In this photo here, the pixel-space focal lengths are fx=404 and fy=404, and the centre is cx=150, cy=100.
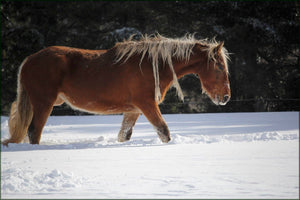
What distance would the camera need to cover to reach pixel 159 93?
17.0ft

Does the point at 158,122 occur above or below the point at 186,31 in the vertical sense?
above

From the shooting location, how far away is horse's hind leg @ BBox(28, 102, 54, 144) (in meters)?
5.19

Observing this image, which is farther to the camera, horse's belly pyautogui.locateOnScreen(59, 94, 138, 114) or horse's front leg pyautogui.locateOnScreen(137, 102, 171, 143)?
horse's belly pyautogui.locateOnScreen(59, 94, 138, 114)

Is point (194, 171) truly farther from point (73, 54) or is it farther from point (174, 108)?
point (174, 108)

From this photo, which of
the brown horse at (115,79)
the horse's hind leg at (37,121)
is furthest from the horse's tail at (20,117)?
the horse's hind leg at (37,121)

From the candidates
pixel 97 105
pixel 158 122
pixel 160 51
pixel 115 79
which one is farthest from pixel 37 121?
pixel 160 51

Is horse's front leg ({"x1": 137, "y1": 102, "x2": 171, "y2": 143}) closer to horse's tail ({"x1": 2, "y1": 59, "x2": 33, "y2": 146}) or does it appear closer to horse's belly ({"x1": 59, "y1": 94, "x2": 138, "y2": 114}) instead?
horse's belly ({"x1": 59, "y1": 94, "x2": 138, "y2": 114})

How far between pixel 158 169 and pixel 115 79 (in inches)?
83.2

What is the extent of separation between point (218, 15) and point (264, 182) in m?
9.56

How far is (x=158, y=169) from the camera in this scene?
11.3 feet

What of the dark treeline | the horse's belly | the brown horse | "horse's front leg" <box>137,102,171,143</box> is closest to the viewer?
"horse's front leg" <box>137,102,171,143</box>

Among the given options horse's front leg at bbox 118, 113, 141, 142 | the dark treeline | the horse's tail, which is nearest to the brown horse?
the horse's tail

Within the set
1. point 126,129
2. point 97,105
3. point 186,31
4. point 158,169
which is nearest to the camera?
point 158,169

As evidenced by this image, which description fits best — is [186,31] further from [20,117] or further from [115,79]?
[20,117]
